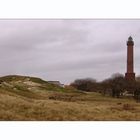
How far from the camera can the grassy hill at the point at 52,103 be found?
49.0 feet

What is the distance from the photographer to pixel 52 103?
1502 cm

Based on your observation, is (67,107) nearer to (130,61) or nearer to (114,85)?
(114,85)

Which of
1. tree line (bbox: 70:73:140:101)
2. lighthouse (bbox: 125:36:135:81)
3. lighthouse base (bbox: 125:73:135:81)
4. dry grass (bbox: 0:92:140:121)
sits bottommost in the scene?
dry grass (bbox: 0:92:140:121)

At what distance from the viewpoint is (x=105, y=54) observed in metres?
15.1

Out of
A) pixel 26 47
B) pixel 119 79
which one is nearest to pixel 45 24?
pixel 26 47

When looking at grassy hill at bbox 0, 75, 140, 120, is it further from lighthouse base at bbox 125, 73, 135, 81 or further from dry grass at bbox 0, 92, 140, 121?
lighthouse base at bbox 125, 73, 135, 81

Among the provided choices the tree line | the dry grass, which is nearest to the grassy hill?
the dry grass

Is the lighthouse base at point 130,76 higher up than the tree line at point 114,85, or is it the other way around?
the lighthouse base at point 130,76

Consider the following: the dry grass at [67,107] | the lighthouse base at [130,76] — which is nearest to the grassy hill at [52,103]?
the dry grass at [67,107]

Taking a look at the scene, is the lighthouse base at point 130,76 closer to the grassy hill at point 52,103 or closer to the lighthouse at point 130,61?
the lighthouse at point 130,61

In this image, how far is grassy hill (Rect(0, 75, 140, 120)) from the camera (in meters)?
14.9
